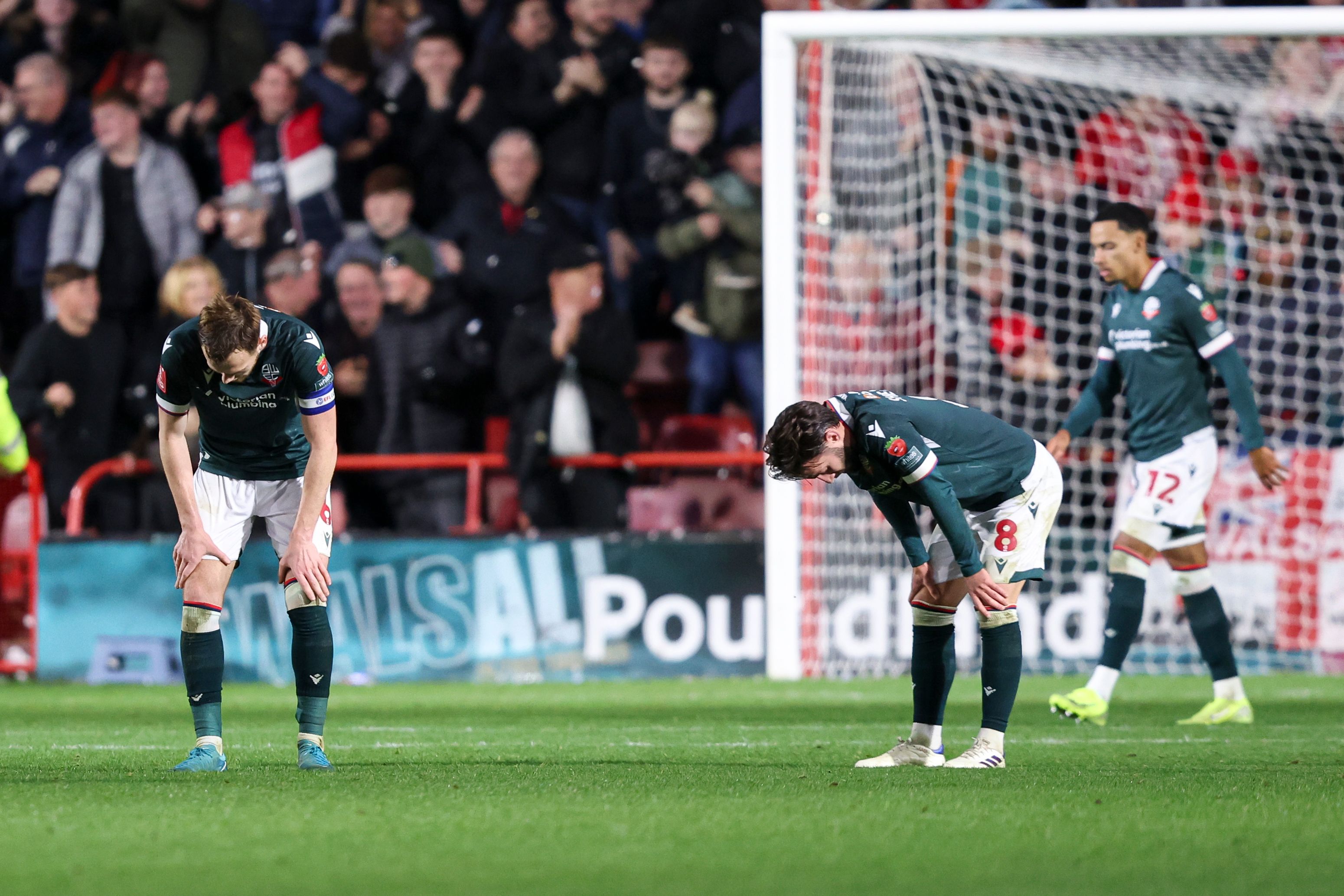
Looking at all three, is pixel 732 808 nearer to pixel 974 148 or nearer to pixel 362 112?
pixel 974 148

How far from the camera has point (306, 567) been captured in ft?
17.3

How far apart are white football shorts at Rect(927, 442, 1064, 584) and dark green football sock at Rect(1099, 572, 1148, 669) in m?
2.00

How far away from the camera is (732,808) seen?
4.48 metres

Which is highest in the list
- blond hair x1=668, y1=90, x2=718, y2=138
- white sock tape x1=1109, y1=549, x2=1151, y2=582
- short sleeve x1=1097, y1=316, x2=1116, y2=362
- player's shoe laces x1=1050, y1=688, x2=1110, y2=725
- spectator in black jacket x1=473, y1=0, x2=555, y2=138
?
spectator in black jacket x1=473, y1=0, x2=555, y2=138

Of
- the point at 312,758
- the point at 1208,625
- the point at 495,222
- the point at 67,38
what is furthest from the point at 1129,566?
the point at 67,38

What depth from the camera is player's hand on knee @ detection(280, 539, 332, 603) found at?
5277 mm

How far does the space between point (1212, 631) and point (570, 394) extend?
4178mm

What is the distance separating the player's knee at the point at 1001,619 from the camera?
5.48m

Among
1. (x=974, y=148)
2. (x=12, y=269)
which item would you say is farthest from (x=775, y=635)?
(x=12, y=269)

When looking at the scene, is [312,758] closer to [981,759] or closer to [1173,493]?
[981,759]

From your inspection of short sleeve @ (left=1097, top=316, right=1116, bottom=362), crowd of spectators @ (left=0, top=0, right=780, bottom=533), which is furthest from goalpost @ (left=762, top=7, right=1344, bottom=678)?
short sleeve @ (left=1097, top=316, right=1116, bottom=362)

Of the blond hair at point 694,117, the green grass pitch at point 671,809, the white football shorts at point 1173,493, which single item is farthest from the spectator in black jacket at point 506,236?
the white football shorts at point 1173,493

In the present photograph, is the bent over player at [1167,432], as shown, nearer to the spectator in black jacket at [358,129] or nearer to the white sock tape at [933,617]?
the white sock tape at [933,617]

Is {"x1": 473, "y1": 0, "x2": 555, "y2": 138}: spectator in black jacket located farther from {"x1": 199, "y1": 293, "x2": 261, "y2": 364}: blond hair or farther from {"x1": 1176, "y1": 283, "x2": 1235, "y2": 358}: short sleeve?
{"x1": 199, "y1": 293, "x2": 261, "y2": 364}: blond hair
